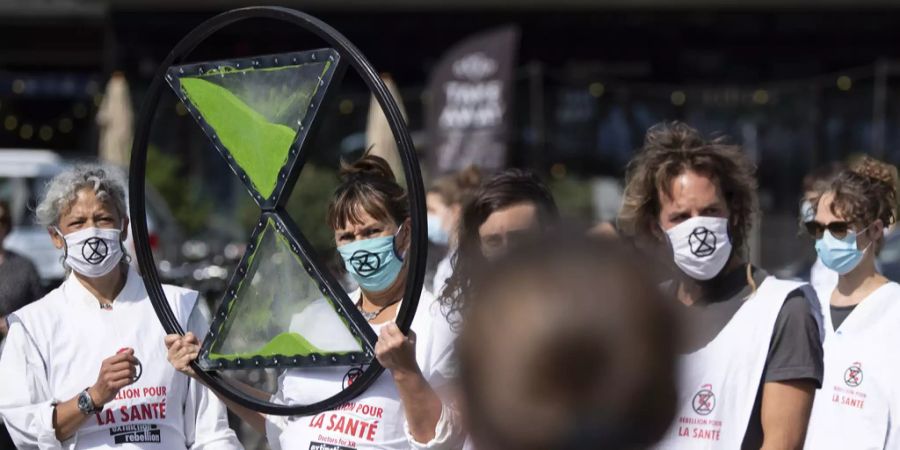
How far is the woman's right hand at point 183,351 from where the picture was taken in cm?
356

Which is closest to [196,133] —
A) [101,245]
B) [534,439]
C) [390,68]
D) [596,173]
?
[390,68]

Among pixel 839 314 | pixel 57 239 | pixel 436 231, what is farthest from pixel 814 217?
pixel 436 231

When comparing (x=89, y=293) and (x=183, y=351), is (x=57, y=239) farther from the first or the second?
(x=183, y=351)

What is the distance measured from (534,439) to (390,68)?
16567 millimetres

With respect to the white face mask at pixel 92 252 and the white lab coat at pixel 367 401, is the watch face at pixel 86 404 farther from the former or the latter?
the white lab coat at pixel 367 401

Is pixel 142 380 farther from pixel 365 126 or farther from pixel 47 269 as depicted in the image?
pixel 365 126

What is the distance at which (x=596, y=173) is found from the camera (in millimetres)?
15977

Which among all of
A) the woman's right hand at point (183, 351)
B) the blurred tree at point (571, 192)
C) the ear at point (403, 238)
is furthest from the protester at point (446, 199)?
the blurred tree at point (571, 192)

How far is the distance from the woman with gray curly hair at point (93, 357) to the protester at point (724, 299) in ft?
4.43

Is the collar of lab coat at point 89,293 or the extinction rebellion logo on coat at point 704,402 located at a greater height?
the collar of lab coat at point 89,293

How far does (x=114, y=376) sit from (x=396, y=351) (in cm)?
94

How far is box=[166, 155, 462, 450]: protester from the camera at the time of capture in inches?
125

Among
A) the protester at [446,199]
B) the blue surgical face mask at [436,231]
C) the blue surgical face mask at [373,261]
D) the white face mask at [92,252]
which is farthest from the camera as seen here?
the blue surgical face mask at [436,231]

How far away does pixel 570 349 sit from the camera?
1308 millimetres
